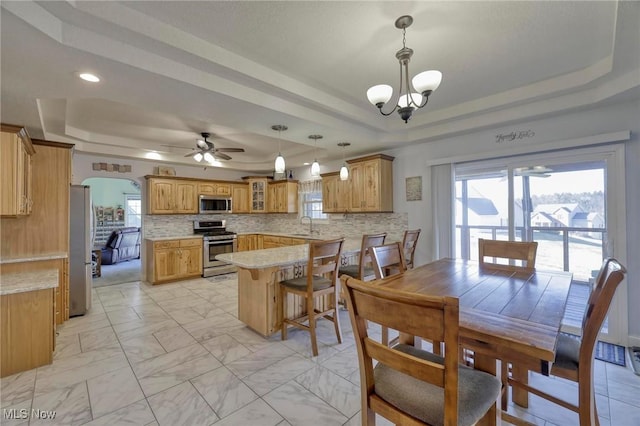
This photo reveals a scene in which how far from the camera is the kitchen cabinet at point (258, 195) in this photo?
7086mm

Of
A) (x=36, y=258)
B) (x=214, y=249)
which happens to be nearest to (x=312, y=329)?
(x=36, y=258)

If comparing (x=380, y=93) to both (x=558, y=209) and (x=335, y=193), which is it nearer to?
(x=558, y=209)

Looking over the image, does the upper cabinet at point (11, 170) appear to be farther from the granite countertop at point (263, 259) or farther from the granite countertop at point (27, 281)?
the granite countertop at point (263, 259)

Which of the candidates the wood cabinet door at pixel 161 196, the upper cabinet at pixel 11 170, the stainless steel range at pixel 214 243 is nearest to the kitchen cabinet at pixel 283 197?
the stainless steel range at pixel 214 243

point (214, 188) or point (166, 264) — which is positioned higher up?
point (214, 188)

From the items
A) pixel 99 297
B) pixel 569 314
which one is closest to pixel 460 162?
pixel 569 314

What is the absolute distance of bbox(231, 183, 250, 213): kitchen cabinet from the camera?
6.88 m

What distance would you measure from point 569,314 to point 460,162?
2237 millimetres

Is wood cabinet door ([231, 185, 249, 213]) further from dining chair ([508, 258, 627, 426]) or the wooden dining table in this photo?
dining chair ([508, 258, 627, 426])

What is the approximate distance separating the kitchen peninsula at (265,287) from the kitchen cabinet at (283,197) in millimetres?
3531

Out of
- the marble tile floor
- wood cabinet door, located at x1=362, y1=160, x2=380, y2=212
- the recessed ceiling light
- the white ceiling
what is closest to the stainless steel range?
the marble tile floor

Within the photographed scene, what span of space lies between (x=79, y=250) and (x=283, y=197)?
395cm

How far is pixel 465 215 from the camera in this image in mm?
4102

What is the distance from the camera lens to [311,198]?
259 inches
